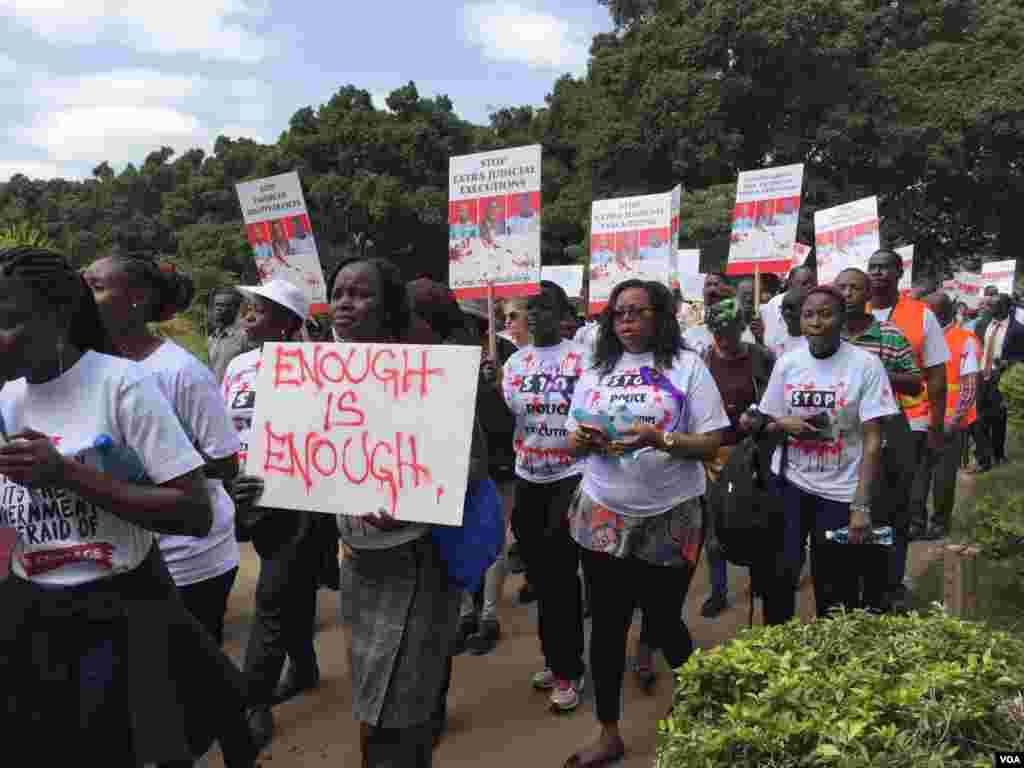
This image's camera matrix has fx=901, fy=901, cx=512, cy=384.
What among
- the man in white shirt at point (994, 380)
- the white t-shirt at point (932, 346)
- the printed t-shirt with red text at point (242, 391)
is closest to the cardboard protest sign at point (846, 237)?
the white t-shirt at point (932, 346)

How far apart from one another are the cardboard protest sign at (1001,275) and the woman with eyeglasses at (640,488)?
10.4m

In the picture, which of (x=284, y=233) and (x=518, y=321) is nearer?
(x=518, y=321)

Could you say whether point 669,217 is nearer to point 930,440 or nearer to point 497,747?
point 930,440

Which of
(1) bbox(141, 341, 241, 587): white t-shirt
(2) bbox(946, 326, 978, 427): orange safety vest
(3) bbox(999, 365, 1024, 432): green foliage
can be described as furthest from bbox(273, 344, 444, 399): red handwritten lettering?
(2) bbox(946, 326, 978, 427): orange safety vest

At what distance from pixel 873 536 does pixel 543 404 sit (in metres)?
1.61

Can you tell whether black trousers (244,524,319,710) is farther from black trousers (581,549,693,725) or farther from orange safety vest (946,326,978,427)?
orange safety vest (946,326,978,427)

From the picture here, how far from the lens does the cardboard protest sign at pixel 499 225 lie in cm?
582

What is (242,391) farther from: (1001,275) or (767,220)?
(1001,275)

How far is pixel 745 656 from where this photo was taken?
2088 mm

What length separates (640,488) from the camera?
342 centimetres

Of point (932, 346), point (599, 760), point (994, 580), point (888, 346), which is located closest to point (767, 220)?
point (932, 346)

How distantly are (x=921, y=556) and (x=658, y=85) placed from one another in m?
24.3

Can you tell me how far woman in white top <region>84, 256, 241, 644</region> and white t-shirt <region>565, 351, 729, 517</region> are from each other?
54.5 inches

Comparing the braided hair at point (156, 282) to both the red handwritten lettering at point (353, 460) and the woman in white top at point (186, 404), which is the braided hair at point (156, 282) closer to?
the woman in white top at point (186, 404)
